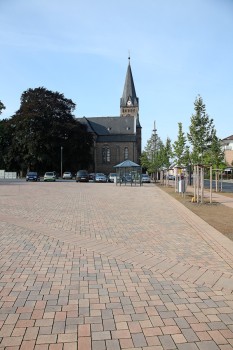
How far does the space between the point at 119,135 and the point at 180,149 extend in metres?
80.6

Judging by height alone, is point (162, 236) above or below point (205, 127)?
below

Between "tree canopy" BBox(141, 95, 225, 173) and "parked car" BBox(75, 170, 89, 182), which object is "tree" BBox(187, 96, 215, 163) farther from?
"parked car" BBox(75, 170, 89, 182)

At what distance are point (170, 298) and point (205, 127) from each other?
23.4 m

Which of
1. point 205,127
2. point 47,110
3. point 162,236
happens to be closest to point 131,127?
point 47,110

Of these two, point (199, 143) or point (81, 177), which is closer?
point (199, 143)

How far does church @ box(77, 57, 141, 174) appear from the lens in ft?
338

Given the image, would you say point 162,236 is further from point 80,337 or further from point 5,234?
point 80,337

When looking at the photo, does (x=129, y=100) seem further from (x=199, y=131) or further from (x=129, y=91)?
(x=199, y=131)

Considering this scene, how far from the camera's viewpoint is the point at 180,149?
2700 centimetres

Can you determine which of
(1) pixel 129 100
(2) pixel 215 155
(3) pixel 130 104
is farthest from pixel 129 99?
(2) pixel 215 155

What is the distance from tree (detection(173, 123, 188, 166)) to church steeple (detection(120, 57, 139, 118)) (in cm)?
7904

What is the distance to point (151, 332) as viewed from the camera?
3512mm

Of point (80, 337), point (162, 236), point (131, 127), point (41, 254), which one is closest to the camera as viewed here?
point (80, 337)

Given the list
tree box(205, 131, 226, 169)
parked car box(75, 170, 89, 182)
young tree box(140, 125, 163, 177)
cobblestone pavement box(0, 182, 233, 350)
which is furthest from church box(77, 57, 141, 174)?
cobblestone pavement box(0, 182, 233, 350)
